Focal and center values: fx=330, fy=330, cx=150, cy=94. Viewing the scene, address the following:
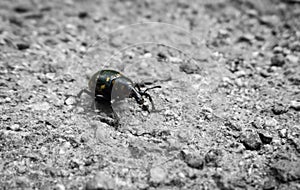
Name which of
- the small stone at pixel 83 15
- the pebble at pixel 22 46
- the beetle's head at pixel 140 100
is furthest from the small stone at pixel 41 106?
the small stone at pixel 83 15

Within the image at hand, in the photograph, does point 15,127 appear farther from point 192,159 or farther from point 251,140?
point 251,140

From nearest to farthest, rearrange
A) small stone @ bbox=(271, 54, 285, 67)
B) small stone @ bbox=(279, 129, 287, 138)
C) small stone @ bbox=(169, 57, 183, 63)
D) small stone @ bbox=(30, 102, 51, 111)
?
small stone @ bbox=(279, 129, 287, 138)
small stone @ bbox=(30, 102, 51, 111)
small stone @ bbox=(169, 57, 183, 63)
small stone @ bbox=(271, 54, 285, 67)

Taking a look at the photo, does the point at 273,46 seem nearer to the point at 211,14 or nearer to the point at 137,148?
the point at 211,14

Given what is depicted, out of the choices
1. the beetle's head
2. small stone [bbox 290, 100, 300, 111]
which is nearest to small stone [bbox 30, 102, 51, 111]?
the beetle's head

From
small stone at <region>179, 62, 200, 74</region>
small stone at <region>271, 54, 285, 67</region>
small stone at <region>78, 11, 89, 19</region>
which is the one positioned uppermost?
small stone at <region>271, 54, 285, 67</region>

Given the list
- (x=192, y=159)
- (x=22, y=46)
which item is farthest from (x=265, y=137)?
(x=22, y=46)

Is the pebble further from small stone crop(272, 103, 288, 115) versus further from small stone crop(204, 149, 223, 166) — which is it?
small stone crop(272, 103, 288, 115)
